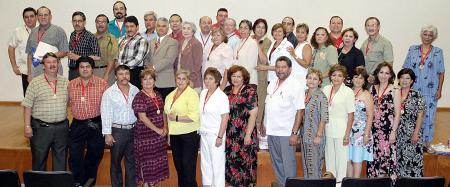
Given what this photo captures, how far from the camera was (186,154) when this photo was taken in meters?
5.04

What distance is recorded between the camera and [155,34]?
6.23 m

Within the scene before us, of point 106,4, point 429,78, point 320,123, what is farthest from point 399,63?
point 106,4

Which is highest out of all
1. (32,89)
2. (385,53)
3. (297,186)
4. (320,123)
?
(385,53)

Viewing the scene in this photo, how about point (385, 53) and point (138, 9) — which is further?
point (138, 9)

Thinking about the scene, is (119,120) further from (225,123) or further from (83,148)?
(225,123)

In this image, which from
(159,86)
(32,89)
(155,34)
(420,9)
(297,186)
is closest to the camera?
(297,186)

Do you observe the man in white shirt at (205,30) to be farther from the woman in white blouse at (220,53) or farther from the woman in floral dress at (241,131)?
the woman in floral dress at (241,131)

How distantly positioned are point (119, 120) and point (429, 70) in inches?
139

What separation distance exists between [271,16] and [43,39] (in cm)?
414

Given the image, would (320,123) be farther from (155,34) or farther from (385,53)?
(155,34)

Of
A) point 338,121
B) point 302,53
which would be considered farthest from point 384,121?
point 302,53

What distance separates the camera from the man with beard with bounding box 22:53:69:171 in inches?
193

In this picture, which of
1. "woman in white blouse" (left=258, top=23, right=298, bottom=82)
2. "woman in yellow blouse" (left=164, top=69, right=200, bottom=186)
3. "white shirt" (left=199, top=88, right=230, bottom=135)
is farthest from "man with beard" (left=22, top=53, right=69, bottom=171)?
"woman in white blouse" (left=258, top=23, right=298, bottom=82)

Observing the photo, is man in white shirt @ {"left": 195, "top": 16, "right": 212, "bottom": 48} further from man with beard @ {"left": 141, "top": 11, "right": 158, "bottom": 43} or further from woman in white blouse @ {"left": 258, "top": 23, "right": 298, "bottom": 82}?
woman in white blouse @ {"left": 258, "top": 23, "right": 298, "bottom": 82}
